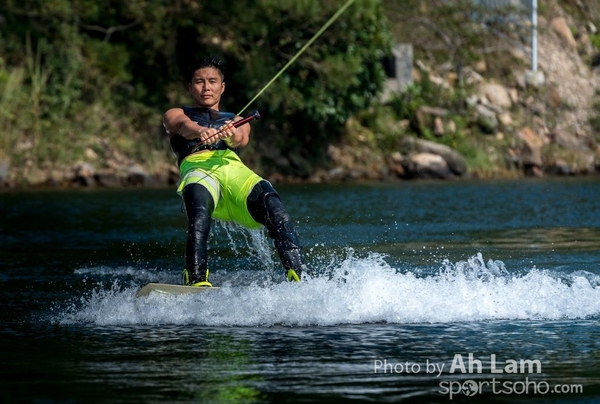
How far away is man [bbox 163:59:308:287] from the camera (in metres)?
9.73

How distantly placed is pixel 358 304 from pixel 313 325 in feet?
1.48

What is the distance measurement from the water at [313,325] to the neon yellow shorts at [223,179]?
735mm

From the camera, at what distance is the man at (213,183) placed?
9.73 metres

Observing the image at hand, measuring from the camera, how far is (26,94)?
102 feet

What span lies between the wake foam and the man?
44 cm

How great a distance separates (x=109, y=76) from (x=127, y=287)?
71.8ft

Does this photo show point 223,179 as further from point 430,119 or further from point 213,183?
point 430,119

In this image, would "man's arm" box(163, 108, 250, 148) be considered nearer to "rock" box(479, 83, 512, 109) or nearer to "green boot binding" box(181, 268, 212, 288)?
"green boot binding" box(181, 268, 212, 288)

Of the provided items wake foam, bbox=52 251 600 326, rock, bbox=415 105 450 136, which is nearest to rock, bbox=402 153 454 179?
rock, bbox=415 105 450 136

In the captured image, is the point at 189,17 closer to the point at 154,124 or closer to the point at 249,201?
the point at 154,124

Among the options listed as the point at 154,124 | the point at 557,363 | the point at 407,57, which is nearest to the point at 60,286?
the point at 557,363

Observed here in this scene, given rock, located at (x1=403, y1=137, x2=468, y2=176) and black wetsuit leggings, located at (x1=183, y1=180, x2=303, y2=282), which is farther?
rock, located at (x1=403, y1=137, x2=468, y2=176)

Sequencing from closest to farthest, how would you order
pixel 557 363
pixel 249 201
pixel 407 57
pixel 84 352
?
1. pixel 557 363
2. pixel 84 352
3. pixel 249 201
4. pixel 407 57

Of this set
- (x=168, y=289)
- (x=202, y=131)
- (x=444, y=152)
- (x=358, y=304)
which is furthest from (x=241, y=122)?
(x=444, y=152)
